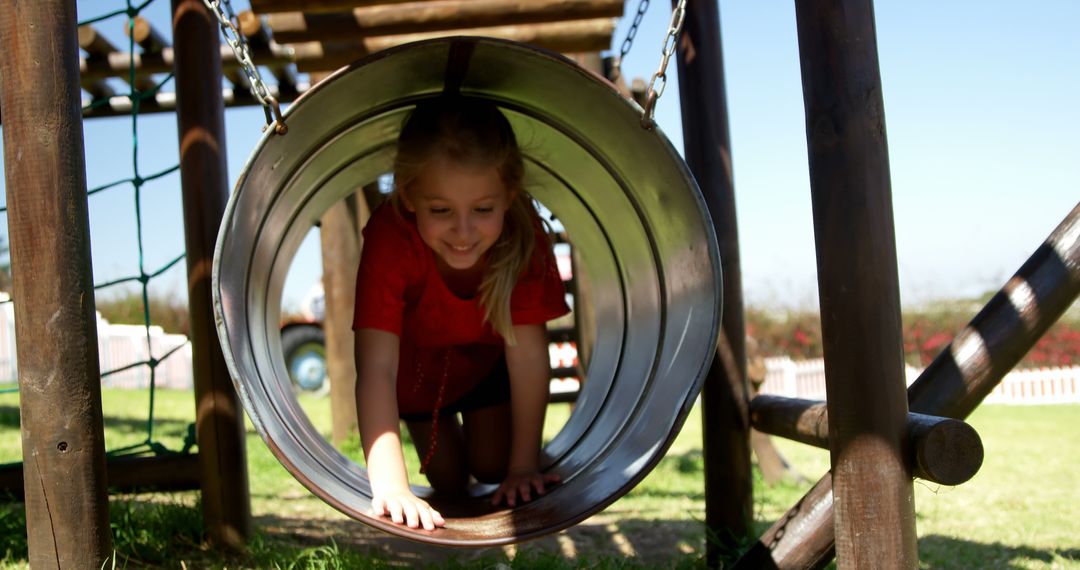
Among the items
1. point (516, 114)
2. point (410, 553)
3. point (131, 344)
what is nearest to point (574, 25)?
point (516, 114)

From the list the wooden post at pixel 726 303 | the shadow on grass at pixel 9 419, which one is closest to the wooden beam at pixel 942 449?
the wooden post at pixel 726 303

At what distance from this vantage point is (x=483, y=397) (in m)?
3.14

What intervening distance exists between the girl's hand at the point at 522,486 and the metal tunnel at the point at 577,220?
0.06 m

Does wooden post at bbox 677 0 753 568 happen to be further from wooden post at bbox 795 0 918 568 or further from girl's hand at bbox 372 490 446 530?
girl's hand at bbox 372 490 446 530

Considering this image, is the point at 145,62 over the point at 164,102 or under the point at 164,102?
over

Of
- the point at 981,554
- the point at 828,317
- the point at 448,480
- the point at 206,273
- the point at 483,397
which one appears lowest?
the point at 981,554

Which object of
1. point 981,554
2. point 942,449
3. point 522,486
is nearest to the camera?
point 942,449

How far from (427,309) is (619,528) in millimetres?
1358

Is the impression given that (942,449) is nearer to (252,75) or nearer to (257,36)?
(252,75)

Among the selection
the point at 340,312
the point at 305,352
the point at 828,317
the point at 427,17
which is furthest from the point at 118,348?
the point at 828,317

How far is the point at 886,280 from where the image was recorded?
5.91 ft

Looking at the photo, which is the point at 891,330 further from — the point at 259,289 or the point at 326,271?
the point at 326,271

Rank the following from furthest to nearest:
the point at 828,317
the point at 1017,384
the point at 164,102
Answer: the point at 1017,384, the point at 164,102, the point at 828,317

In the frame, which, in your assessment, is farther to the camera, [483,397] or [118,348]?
[118,348]
